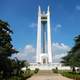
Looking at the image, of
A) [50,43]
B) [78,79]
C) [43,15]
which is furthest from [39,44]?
[78,79]

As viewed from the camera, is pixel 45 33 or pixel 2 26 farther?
pixel 45 33

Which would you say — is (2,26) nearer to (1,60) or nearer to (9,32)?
(9,32)

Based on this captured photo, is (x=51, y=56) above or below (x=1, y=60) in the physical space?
above

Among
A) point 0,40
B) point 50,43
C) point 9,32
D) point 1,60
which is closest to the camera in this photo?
point 1,60

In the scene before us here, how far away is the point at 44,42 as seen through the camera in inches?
4363

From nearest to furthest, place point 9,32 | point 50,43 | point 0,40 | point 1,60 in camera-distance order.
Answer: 1. point 1,60
2. point 0,40
3. point 9,32
4. point 50,43

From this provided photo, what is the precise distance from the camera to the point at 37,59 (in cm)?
10875

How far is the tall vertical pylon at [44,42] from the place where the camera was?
4254 inches

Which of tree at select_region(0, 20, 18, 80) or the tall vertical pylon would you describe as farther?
A: the tall vertical pylon

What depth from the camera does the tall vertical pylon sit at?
108062mm

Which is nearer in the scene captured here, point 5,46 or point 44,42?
point 5,46

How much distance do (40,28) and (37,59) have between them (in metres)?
12.2

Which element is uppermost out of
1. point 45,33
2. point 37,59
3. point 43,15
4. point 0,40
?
point 43,15

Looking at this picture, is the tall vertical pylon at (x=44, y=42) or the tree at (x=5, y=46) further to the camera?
the tall vertical pylon at (x=44, y=42)
